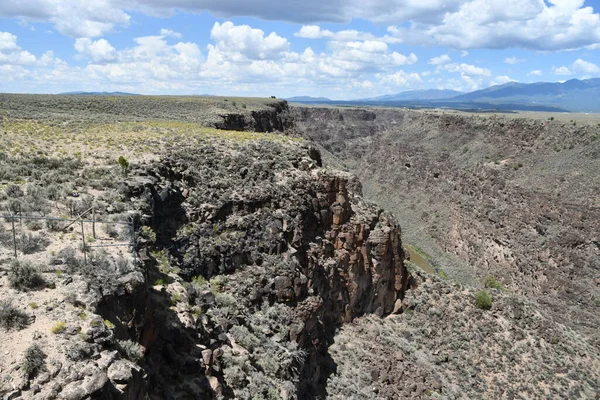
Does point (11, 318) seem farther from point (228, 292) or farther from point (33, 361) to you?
point (228, 292)

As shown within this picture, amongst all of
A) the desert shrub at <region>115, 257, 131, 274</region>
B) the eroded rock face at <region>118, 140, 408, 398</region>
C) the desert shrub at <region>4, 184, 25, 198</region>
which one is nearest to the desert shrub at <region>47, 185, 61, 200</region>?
the desert shrub at <region>4, 184, 25, 198</region>

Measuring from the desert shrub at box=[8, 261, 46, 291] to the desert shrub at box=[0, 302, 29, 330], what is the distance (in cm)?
115

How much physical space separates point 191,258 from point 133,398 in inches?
469

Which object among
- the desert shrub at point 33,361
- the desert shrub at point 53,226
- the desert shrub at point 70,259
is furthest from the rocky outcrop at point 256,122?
the desert shrub at point 33,361

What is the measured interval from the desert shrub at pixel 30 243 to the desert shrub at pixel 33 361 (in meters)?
4.87

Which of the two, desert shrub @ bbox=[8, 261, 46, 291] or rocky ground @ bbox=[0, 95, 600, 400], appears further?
desert shrub @ bbox=[8, 261, 46, 291]

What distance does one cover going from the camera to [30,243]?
44.3 ft

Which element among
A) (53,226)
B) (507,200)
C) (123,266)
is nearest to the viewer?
(123,266)

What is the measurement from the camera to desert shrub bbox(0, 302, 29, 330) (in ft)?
33.0

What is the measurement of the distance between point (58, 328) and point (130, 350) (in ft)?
5.82

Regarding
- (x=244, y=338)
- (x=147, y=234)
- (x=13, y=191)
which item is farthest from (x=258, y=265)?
(x=13, y=191)

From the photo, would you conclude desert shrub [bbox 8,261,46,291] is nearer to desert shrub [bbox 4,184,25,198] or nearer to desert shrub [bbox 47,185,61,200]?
desert shrub [bbox 4,184,25,198]

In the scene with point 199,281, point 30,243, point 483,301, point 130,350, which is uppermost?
point 30,243

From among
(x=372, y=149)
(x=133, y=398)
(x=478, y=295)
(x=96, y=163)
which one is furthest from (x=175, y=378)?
(x=372, y=149)
